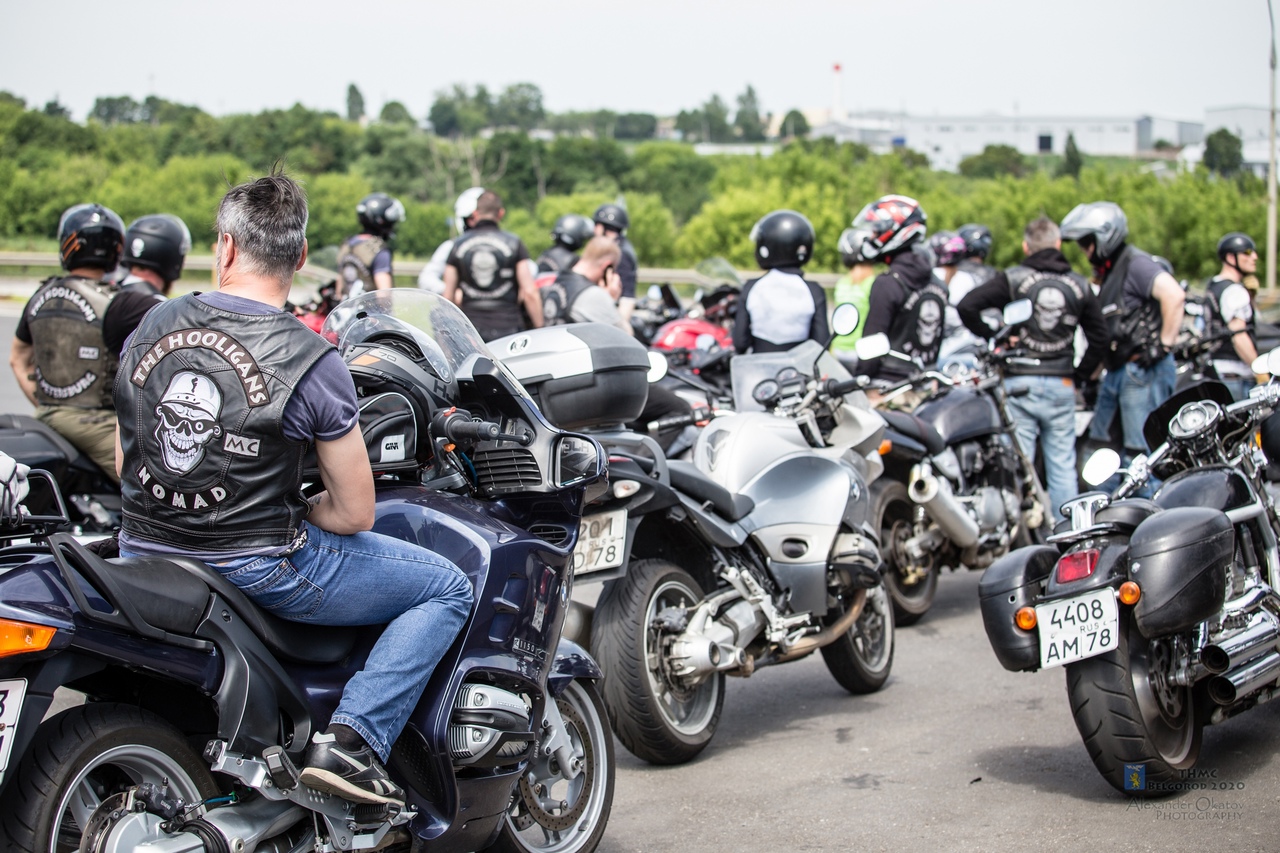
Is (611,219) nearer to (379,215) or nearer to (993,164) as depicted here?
(379,215)

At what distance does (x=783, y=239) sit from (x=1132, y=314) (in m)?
2.82

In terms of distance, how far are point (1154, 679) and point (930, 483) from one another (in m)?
2.79

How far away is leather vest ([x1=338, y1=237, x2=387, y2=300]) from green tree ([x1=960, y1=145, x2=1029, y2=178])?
143m

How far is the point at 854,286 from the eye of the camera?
9195 mm

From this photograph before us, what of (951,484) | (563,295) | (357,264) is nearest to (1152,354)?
(951,484)

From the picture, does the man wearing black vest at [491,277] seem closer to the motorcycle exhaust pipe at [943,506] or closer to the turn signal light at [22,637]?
the motorcycle exhaust pipe at [943,506]

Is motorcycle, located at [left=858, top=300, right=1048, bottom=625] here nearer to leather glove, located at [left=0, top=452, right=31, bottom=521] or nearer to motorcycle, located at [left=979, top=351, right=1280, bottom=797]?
motorcycle, located at [left=979, top=351, right=1280, bottom=797]

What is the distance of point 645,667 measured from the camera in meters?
4.81

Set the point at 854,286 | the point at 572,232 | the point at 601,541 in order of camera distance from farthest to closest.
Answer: the point at 572,232
the point at 854,286
the point at 601,541

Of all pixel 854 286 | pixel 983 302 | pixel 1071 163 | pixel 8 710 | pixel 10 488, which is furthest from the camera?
pixel 1071 163

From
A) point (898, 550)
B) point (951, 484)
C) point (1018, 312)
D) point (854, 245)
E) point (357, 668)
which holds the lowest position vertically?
point (898, 550)

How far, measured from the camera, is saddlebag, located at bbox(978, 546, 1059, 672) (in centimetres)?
460

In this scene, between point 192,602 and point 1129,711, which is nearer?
point 192,602

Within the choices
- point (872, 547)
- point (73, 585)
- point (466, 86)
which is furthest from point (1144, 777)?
point (466, 86)
